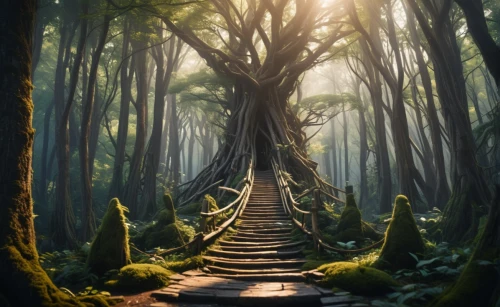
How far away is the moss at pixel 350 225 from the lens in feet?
27.3

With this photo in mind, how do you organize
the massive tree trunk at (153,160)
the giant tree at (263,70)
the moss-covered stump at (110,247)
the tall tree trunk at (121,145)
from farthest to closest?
the tall tree trunk at (121,145), the massive tree trunk at (153,160), the giant tree at (263,70), the moss-covered stump at (110,247)

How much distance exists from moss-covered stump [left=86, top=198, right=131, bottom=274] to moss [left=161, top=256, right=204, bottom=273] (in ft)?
3.23

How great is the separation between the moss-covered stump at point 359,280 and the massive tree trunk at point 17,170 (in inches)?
133

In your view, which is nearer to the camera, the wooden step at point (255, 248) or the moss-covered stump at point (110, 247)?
the moss-covered stump at point (110, 247)

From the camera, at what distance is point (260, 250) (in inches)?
333

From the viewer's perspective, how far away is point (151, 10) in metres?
11.8

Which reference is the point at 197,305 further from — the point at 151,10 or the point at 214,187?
the point at 214,187

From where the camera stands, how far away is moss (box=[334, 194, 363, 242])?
8336 millimetres

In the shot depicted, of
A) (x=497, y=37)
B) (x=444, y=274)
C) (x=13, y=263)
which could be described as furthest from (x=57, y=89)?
(x=497, y=37)

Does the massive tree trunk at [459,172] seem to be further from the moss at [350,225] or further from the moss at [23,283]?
the moss at [23,283]

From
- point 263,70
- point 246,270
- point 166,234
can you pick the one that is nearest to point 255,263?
point 246,270

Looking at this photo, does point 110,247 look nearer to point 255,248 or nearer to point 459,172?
point 255,248

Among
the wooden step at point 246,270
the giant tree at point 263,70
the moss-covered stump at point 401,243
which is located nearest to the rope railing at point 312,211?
the moss-covered stump at point 401,243

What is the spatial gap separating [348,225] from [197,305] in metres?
4.81
